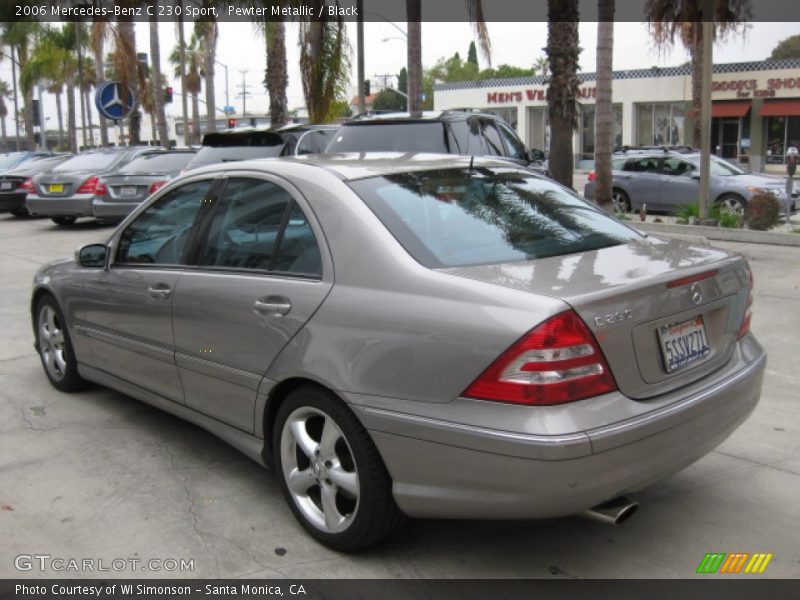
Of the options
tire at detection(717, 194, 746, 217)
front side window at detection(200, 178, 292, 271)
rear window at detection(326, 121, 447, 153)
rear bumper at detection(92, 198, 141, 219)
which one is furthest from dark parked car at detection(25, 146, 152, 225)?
front side window at detection(200, 178, 292, 271)

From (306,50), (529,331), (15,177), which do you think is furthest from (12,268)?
(529,331)

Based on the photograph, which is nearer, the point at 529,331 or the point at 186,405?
the point at 529,331

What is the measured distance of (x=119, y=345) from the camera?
15.7 ft

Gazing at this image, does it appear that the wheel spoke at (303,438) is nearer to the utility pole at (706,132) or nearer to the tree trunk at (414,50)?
the utility pole at (706,132)

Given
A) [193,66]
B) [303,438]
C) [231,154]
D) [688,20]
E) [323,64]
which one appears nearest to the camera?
[303,438]

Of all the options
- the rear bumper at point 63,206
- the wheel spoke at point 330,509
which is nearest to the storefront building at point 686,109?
the rear bumper at point 63,206

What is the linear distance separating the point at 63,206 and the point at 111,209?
2.00 metres

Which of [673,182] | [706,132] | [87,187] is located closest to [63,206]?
[87,187]

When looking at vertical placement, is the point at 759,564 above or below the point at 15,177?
below

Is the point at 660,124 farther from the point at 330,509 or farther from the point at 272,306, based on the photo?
the point at 330,509

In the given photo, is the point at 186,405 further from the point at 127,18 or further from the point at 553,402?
the point at 127,18

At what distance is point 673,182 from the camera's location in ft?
56.4

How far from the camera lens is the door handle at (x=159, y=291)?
170 inches

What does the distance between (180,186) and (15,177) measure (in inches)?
653
